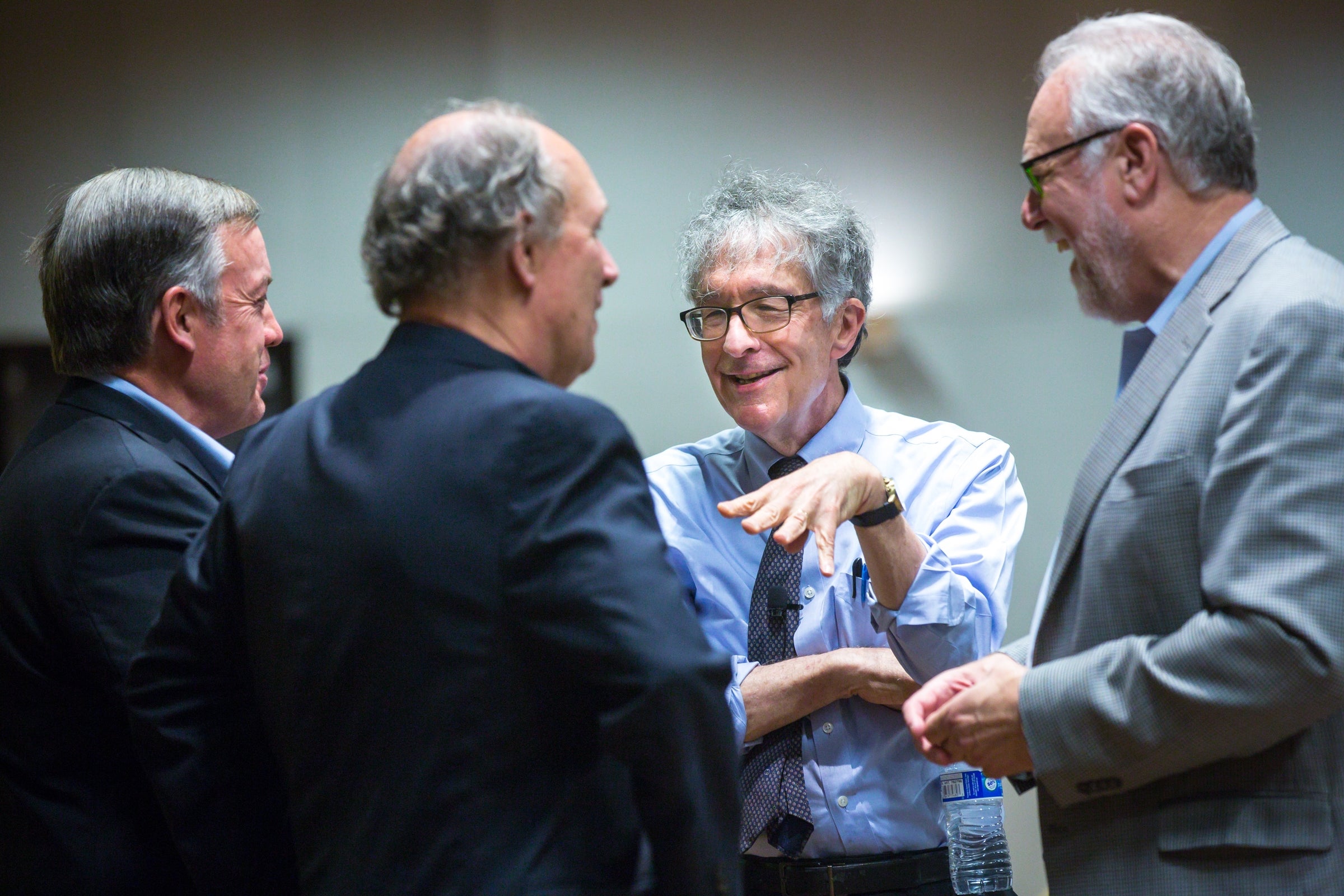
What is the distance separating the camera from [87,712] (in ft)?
5.53

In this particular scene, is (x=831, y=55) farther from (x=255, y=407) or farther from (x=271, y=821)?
(x=271, y=821)

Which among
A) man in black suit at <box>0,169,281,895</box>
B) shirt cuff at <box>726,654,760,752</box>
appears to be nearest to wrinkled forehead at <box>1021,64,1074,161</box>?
shirt cuff at <box>726,654,760,752</box>

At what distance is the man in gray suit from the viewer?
1.25 m

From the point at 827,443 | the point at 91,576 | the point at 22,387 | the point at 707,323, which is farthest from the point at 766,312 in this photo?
the point at 22,387

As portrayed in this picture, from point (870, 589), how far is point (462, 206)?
108cm

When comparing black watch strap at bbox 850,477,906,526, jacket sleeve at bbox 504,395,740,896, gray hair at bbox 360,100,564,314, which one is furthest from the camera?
black watch strap at bbox 850,477,906,526

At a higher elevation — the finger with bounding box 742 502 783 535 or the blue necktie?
the blue necktie

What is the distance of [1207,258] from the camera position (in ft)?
4.79

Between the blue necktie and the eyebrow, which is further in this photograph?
the eyebrow

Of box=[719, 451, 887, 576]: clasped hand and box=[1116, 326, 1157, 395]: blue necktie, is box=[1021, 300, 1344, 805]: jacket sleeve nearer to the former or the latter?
box=[1116, 326, 1157, 395]: blue necktie

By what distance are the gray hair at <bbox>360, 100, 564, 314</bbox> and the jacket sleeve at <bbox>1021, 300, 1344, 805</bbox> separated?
2.60 ft

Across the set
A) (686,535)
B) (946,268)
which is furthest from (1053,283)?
(686,535)

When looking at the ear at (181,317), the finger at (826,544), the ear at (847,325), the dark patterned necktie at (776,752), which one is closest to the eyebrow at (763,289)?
the ear at (847,325)

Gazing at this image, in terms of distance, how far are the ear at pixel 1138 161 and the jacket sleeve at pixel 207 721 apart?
3.81 ft
